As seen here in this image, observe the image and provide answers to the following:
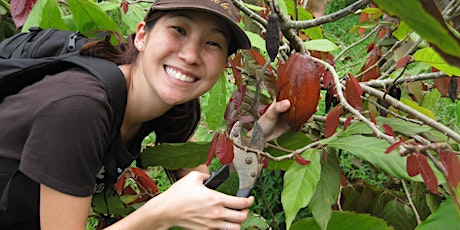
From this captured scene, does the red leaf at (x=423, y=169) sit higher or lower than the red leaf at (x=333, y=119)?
higher

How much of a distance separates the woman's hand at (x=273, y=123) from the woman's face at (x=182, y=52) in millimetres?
161


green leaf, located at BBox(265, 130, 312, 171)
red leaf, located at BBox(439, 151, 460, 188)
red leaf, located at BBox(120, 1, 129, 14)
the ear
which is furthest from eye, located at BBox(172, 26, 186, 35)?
red leaf, located at BBox(439, 151, 460, 188)

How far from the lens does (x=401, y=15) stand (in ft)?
0.96

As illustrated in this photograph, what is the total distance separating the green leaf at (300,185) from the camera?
3.32 feet

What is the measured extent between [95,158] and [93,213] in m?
0.69

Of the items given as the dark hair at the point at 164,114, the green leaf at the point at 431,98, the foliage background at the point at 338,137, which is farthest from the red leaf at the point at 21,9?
the green leaf at the point at 431,98

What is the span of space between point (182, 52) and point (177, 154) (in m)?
0.32

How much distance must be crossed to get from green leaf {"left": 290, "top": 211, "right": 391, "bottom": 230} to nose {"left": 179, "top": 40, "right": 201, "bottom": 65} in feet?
1.50

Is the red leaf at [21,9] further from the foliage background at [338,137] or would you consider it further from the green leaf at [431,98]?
the green leaf at [431,98]

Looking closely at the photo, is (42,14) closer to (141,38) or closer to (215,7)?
(141,38)

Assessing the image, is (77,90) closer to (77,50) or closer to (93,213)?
(77,50)

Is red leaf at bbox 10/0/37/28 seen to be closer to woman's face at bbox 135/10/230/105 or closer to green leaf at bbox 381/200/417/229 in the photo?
woman's face at bbox 135/10/230/105

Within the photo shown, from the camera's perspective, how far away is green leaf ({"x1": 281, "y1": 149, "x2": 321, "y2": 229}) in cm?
101

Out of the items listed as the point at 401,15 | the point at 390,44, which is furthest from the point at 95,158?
the point at 390,44
